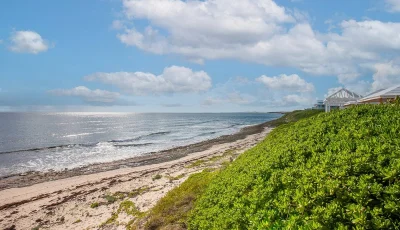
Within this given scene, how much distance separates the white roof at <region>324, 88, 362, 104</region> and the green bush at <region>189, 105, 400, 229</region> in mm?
34775

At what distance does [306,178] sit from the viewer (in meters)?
5.66

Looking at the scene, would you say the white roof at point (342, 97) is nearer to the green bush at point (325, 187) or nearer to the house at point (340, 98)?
the house at point (340, 98)

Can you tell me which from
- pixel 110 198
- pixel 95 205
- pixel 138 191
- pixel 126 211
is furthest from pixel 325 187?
pixel 110 198

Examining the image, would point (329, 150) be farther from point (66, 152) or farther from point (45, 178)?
point (66, 152)

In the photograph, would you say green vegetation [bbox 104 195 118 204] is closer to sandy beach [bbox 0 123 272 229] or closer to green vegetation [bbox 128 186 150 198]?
sandy beach [bbox 0 123 272 229]

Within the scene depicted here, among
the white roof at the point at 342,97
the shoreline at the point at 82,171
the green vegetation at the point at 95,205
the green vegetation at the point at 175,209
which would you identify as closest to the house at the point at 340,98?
the white roof at the point at 342,97

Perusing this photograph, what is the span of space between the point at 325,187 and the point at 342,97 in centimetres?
4172

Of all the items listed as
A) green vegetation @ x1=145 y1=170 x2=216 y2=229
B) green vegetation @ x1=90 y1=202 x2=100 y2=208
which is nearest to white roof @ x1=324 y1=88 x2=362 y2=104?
green vegetation @ x1=145 y1=170 x2=216 y2=229

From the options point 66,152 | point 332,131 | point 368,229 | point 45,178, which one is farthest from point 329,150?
point 66,152

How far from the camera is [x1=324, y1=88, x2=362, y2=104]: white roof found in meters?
40.8

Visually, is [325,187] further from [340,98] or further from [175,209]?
[340,98]

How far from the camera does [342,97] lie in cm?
4175

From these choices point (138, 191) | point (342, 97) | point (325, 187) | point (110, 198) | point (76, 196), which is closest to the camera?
point (325, 187)

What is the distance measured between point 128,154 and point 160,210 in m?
32.8
